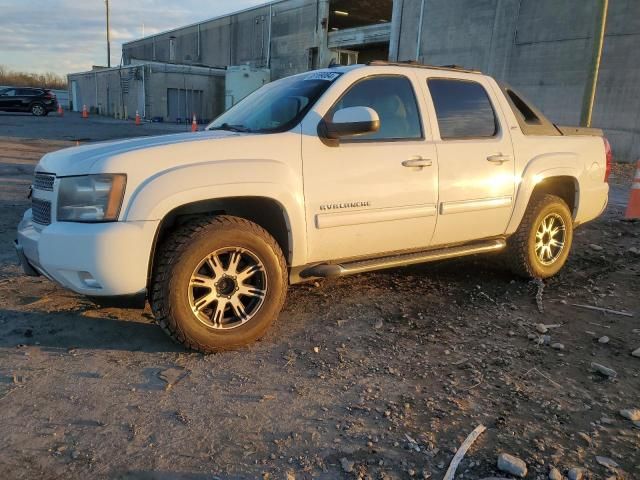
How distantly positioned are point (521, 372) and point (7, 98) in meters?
38.8

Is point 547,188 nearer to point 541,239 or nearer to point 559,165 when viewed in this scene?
point 559,165

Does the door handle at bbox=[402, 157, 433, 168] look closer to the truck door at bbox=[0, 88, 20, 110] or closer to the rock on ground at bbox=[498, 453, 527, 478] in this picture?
the rock on ground at bbox=[498, 453, 527, 478]

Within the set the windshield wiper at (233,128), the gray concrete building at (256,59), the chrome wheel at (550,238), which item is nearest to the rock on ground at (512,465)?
the windshield wiper at (233,128)

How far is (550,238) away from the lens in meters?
5.11

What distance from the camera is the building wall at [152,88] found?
114 feet

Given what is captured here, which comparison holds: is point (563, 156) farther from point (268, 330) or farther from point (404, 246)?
point (268, 330)

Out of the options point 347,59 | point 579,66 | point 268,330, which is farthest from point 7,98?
point 268,330

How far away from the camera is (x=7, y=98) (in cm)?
3394

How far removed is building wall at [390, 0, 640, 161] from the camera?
16.6 meters

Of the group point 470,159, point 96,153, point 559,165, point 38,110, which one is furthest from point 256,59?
point 96,153

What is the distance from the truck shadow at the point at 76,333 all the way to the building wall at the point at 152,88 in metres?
33.7

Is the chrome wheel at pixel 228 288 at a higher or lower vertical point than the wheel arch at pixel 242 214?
lower

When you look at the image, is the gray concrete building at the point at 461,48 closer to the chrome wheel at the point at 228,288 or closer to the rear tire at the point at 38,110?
the chrome wheel at the point at 228,288

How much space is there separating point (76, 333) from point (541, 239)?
410 centimetres
